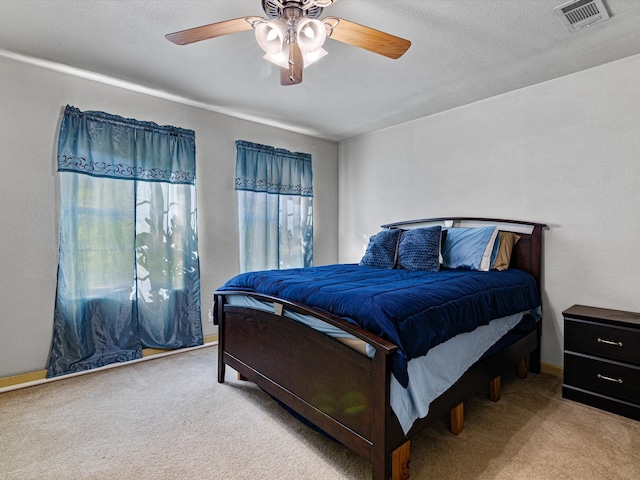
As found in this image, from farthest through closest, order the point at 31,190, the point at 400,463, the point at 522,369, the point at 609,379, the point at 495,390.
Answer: the point at 522,369, the point at 31,190, the point at 495,390, the point at 609,379, the point at 400,463

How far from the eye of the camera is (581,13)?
1.95m

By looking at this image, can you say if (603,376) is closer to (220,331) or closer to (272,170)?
(220,331)

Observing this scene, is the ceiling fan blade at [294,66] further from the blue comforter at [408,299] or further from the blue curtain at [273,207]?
the blue curtain at [273,207]

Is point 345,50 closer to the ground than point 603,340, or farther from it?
farther from it

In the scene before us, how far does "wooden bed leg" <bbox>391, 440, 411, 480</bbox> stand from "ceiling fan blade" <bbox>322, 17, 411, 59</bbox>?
1.94 meters

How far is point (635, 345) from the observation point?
2.11 m

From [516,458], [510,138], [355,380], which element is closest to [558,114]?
[510,138]

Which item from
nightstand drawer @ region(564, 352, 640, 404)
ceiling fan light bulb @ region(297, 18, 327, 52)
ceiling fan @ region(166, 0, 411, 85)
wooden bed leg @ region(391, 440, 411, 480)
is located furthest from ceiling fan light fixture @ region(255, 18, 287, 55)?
nightstand drawer @ region(564, 352, 640, 404)

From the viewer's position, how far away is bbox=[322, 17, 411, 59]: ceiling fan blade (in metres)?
1.64

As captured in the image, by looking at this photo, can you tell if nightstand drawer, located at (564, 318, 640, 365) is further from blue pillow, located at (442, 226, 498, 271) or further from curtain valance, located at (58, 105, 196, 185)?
curtain valance, located at (58, 105, 196, 185)

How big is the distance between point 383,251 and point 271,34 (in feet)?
6.62

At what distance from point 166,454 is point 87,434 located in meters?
0.57

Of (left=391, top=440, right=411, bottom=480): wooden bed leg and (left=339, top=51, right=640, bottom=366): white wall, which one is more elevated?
(left=339, top=51, right=640, bottom=366): white wall

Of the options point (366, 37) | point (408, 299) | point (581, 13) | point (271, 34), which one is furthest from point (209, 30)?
point (581, 13)
